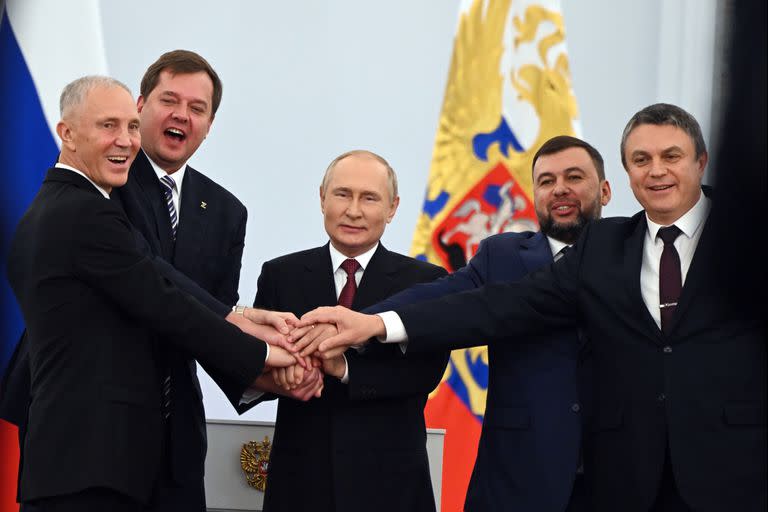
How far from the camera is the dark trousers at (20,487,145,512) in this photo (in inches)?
85.4

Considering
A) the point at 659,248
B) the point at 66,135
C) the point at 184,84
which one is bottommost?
the point at 659,248

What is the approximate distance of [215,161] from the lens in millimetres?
5102

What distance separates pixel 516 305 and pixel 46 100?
9.19 ft

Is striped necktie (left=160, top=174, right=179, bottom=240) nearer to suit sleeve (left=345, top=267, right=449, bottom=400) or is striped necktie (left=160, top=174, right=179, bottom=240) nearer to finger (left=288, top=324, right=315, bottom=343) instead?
finger (left=288, top=324, right=315, bottom=343)

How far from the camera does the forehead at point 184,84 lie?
10.4 feet

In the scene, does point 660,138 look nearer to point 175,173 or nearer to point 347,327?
point 347,327

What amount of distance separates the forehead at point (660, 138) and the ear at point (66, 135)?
148 centimetres

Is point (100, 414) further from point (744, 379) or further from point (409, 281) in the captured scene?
point (744, 379)

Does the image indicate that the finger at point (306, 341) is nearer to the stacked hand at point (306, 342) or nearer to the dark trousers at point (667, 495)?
the stacked hand at point (306, 342)

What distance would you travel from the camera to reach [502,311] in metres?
2.70

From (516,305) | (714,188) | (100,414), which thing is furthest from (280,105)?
(714,188)

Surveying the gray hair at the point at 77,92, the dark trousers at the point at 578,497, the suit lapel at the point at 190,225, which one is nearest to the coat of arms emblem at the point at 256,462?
the suit lapel at the point at 190,225

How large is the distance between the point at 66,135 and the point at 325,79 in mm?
2928

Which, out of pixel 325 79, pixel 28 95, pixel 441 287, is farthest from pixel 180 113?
pixel 325 79
